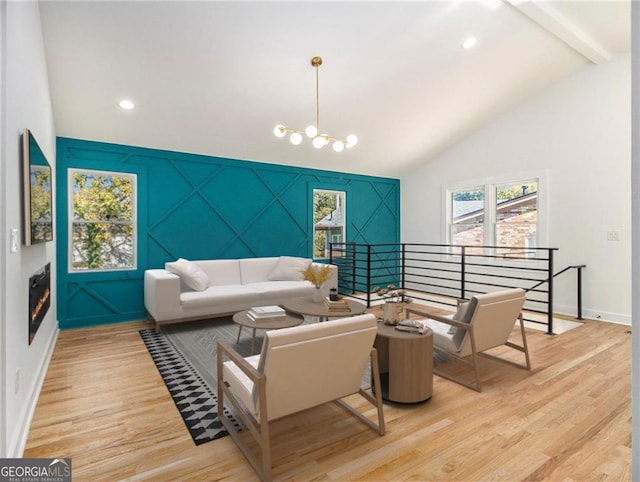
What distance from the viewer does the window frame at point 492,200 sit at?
5496 mm

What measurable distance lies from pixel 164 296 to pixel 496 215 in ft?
18.0

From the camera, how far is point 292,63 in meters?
3.86

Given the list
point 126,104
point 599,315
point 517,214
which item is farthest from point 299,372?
point 517,214

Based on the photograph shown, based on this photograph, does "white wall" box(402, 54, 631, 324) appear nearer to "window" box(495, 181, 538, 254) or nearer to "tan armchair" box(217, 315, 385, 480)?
"window" box(495, 181, 538, 254)

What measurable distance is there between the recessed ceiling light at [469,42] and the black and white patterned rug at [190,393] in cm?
453

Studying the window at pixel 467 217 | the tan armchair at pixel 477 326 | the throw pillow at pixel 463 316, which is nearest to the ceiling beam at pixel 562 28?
the window at pixel 467 217

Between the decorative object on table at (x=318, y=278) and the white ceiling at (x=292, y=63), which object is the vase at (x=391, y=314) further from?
the white ceiling at (x=292, y=63)

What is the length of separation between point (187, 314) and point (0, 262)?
9.46ft

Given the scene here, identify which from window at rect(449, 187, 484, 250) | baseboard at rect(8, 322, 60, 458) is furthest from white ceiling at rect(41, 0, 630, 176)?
baseboard at rect(8, 322, 60, 458)

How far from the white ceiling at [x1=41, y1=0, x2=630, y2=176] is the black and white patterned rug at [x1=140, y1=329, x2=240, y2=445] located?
9.26 ft

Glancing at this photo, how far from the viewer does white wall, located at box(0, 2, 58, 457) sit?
1.68 metres

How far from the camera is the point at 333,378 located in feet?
6.60

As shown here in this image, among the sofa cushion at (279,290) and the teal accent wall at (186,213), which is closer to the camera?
the teal accent wall at (186,213)

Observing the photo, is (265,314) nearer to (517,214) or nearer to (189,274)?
→ (189,274)
